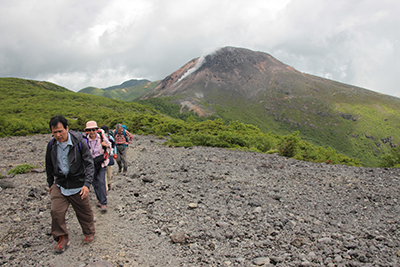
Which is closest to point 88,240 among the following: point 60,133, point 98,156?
point 98,156

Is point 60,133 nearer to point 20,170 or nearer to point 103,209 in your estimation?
point 103,209

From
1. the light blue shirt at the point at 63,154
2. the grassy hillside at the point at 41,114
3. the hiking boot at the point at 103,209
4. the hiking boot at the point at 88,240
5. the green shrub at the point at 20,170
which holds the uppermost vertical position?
the grassy hillside at the point at 41,114

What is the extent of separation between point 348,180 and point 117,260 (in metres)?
8.20

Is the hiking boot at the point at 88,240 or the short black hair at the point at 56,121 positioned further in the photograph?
the hiking boot at the point at 88,240

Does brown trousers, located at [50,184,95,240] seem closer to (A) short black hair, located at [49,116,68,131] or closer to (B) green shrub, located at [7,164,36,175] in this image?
(A) short black hair, located at [49,116,68,131]

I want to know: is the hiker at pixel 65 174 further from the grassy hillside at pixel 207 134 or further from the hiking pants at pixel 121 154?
the grassy hillside at pixel 207 134

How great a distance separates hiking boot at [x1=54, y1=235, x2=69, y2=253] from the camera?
3.72 metres

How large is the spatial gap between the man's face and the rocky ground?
205 cm

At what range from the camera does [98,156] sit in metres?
5.22

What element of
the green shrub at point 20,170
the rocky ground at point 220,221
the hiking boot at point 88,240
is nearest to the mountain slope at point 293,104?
the green shrub at point 20,170

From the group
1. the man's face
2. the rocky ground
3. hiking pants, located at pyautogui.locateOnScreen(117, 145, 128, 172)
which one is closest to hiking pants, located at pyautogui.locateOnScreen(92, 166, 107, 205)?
the rocky ground

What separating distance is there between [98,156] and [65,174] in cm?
163

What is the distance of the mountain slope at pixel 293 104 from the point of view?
118 meters

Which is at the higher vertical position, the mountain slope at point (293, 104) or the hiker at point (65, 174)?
the mountain slope at point (293, 104)
